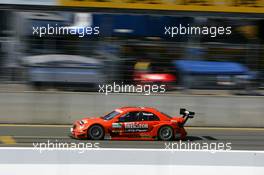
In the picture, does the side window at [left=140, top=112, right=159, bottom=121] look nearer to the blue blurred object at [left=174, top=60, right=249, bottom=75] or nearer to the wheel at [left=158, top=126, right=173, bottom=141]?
the wheel at [left=158, top=126, right=173, bottom=141]

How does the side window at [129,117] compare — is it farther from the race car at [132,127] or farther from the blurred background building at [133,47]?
the blurred background building at [133,47]

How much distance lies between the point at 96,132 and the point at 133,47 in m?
5.52

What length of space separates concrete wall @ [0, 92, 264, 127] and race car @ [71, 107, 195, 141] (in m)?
2.49

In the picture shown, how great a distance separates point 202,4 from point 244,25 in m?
1.52

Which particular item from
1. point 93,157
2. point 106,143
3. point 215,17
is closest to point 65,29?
point 215,17

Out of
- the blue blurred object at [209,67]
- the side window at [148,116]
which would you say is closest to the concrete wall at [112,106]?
the blue blurred object at [209,67]

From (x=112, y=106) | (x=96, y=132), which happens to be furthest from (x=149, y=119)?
(x=112, y=106)

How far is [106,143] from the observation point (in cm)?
1323

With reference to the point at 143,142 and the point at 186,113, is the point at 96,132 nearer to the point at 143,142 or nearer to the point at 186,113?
the point at 143,142

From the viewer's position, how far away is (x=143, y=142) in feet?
44.5

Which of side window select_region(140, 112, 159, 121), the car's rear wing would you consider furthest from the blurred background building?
side window select_region(140, 112, 159, 121)

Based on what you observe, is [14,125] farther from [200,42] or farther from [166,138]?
[200,42]

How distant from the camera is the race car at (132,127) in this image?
554 inches

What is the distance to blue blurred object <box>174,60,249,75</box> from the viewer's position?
18.6 m
